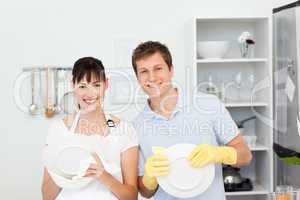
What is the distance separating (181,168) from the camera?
153cm

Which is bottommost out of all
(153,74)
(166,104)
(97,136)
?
(97,136)

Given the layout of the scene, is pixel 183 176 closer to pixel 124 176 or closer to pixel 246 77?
pixel 124 176

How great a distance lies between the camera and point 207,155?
149 centimetres

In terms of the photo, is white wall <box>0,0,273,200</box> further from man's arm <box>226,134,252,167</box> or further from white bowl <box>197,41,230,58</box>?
man's arm <box>226,134,252,167</box>

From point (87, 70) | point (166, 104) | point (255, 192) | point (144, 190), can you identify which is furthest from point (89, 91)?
point (255, 192)

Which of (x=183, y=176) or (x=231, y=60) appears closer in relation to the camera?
(x=183, y=176)

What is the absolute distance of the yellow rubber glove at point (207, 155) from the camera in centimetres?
149

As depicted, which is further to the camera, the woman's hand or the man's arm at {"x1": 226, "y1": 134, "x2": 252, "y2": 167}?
the man's arm at {"x1": 226, "y1": 134, "x2": 252, "y2": 167}

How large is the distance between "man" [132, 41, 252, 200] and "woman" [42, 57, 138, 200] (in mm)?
61

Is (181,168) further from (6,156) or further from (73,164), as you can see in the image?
(6,156)

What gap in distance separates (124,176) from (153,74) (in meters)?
0.38

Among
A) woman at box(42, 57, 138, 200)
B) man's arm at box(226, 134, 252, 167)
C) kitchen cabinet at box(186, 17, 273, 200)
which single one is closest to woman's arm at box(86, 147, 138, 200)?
woman at box(42, 57, 138, 200)

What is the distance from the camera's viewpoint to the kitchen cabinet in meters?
2.62

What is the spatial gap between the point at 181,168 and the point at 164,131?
18 cm
